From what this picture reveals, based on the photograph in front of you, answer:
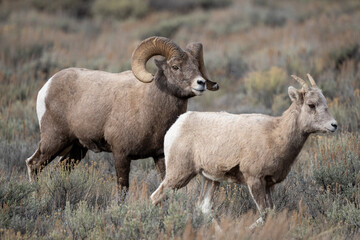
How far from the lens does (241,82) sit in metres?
12.6

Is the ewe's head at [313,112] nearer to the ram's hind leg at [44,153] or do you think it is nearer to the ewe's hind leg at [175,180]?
the ewe's hind leg at [175,180]

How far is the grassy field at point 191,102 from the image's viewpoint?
4.76 meters

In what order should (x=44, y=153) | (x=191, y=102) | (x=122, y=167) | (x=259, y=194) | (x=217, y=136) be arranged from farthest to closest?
(x=191, y=102)
(x=44, y=153)
(x=122, y=167)
(x=217, y=136)
(x=259, y=194)

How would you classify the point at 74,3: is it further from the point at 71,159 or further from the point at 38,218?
the point at 38,218

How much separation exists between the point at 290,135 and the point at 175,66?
1836 millimetres

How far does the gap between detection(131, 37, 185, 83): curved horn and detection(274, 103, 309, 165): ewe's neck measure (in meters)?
1.73

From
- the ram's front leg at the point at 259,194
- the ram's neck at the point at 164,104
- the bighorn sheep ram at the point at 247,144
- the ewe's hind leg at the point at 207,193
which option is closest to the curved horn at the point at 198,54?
the ram's neck at the point at 164,104

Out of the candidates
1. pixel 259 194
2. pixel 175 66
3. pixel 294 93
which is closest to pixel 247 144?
pixel 259 194

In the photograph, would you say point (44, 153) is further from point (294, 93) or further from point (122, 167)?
point (294, 93)

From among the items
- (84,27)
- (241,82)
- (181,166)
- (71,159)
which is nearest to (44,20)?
(84,27)

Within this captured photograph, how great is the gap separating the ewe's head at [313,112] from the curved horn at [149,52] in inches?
68.7

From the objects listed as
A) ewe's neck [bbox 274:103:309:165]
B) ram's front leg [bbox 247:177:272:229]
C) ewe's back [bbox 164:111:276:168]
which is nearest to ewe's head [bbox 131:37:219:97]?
ewe's back [bbox 164:111:276:168]

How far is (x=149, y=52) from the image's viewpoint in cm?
648

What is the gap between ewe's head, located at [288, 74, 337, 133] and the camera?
505 cm
